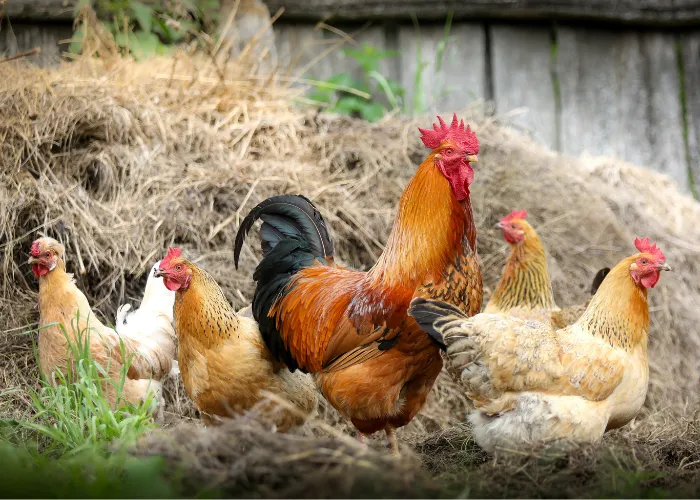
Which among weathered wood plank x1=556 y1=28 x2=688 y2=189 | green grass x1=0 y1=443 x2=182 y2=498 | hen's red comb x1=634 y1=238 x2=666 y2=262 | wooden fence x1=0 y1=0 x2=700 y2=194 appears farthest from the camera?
weathered wood plank x1=556 y1=28 x2=688 y2=189

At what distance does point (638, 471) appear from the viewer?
2.87 m

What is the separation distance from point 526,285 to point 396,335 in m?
1.43

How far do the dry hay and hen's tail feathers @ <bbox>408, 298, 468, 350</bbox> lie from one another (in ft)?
2.79

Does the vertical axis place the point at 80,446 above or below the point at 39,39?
below

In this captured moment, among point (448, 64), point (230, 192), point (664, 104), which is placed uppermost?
point (448, 64)

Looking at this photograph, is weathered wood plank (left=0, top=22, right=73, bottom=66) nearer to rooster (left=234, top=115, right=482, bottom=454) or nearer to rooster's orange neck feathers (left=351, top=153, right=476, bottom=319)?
rooster (left=234, top=115, right=482, bottom=454)

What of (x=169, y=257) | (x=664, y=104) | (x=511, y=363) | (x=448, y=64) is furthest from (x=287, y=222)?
(x=664, y=104)

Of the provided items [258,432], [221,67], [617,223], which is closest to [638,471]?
[258,432]

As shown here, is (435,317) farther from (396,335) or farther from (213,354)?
(213,354)

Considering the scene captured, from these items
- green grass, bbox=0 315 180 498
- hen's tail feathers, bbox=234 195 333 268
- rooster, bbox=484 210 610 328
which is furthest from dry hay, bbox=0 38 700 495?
hen's tail feathers, bbox=234 195 333 268

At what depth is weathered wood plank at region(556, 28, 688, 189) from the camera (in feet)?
24.1

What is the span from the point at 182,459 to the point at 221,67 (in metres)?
4.57

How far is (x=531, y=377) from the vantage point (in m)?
3.52

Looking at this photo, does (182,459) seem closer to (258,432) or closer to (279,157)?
(258,432)
